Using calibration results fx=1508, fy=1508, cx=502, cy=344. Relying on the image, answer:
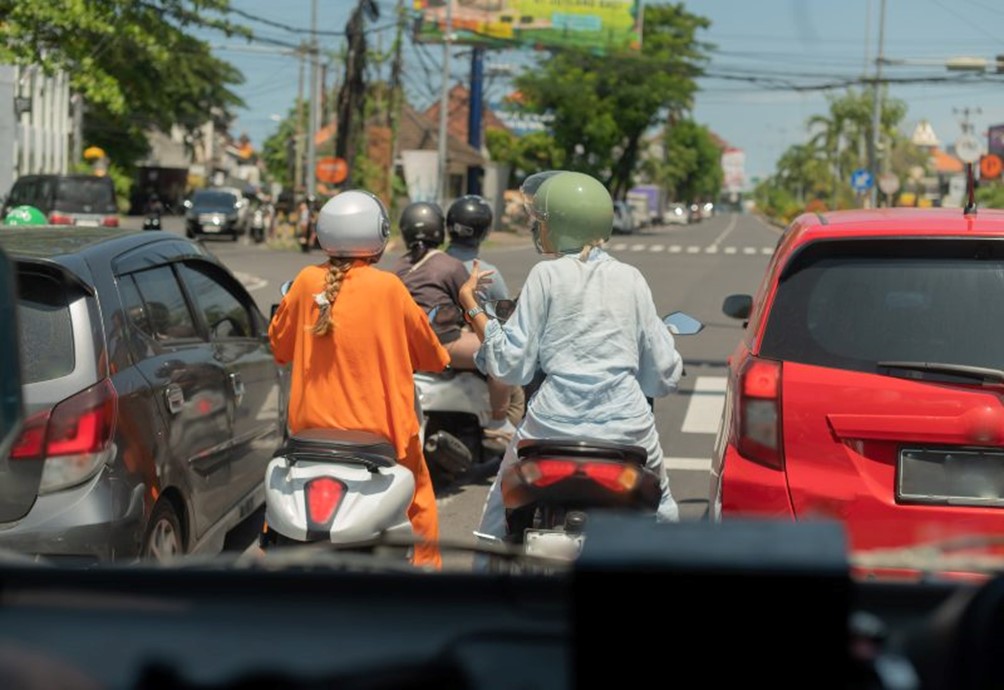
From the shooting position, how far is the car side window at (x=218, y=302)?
662cm

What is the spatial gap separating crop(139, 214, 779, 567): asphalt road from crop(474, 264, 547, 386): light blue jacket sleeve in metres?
1.02

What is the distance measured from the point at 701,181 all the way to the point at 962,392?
508 ft

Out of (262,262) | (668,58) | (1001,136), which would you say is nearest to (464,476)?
(262,262)

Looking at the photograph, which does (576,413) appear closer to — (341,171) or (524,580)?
(524,580)

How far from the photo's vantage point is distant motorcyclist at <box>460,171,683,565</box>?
457 centimetres

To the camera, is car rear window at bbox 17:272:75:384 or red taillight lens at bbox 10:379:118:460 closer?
red taillight lens at bbox 10:379:118:460

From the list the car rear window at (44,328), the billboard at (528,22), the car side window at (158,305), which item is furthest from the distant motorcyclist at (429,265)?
the billboard at (528,22)

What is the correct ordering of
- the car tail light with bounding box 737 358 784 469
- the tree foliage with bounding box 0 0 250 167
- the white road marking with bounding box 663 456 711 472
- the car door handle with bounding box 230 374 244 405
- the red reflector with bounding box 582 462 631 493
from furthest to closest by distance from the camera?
the tree foliage with bounding box 0 0 250 167 < the white road marking with bounding box 663 456 711 472 < the car door handle with bounding box 230 374 244 405 < the car tail light with bounding box 737 358 784 469 < the red reflector with bounding box 582 462 631 493

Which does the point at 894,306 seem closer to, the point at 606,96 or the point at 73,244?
the point at 73,244

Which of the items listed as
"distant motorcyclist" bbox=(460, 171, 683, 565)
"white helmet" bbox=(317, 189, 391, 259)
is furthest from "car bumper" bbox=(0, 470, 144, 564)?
"distant motorcyclist" bbox=(460, 171, 683, 565)

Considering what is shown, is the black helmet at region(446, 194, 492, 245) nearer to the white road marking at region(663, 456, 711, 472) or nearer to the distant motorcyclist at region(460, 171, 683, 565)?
the white road marking at region(663, 456, 711, 472)

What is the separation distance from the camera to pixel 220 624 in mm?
1809

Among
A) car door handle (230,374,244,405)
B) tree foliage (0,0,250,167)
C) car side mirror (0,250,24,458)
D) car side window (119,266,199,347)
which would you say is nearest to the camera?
car side mirror (0,250,24,458)

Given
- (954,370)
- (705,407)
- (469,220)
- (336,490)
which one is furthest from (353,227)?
(705,407)
